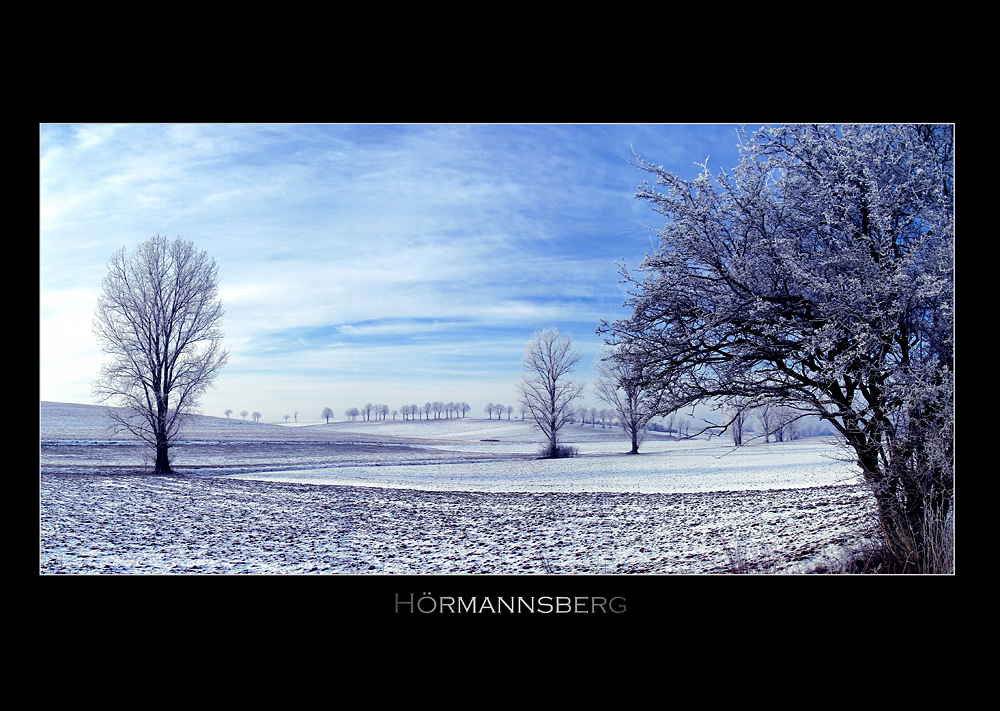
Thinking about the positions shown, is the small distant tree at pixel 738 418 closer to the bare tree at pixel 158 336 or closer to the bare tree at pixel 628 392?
the bare tree at pixel 628 392

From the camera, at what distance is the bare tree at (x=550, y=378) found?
3111 mm

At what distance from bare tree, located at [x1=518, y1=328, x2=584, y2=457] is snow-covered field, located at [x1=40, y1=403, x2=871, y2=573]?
0.54 feet

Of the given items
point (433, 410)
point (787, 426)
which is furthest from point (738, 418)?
point (433, 410)

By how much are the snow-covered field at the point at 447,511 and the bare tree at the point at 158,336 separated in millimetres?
155

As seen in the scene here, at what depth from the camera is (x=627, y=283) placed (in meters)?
3.17

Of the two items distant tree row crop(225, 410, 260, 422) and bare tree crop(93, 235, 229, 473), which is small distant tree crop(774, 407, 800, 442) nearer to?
distant tree row crop(225, 410, 260, 422)

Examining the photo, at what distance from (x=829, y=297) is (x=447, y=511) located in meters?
2.80

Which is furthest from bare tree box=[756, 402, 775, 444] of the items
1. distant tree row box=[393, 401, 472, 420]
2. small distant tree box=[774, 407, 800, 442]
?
distant tree row box=[393, 401, 472, 420]
